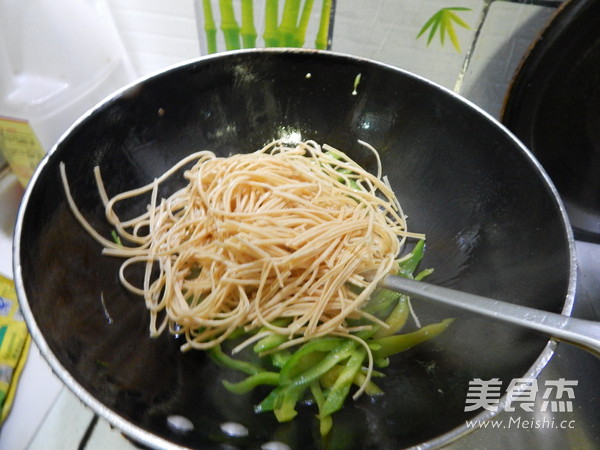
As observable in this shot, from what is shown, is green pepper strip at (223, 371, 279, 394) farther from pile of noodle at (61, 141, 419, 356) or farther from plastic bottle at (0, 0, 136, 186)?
plastic bottle at (0, 0, 136, 186)

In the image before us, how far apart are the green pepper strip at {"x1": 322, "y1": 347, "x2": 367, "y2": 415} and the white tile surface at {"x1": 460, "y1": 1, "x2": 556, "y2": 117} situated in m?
0.81

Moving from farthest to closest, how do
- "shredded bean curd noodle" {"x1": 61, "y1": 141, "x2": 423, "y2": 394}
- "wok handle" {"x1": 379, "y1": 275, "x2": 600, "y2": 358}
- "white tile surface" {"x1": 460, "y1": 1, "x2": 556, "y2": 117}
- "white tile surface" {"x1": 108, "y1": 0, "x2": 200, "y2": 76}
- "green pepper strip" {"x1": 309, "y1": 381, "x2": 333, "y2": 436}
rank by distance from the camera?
"white tile surface" {"x1": 108, "y1": 0, "x2": 200, "y2": 76}
"white tile surface" {"x1": 460, "y1": 1, "x2": 556, "y2": 117}
"shredded bean curd noodle" {"x1": 61, "y1": 141, "x2": 423, "y2": 394}
"green pepper strip" {"x1": 309, "y1": 381, "x2": 333, "y2": 436}
"wok handle" {"x1": 379, "y1": 275, "x2": 600, "y2": 358}

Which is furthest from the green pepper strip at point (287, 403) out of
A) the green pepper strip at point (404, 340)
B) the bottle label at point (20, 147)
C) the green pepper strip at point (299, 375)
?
the bottle label at point (20, 147)

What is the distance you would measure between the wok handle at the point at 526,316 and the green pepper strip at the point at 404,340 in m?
0.09

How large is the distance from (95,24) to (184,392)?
3.31 ft

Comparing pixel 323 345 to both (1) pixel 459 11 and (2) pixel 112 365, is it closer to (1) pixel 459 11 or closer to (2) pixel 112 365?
(2) pixel 112 365

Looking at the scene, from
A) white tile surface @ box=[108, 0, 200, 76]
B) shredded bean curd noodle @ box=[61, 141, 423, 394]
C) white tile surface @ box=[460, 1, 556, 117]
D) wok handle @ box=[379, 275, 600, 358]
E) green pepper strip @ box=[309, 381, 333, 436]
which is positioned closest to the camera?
wok handle @ box=[379, 275, 600, 358]

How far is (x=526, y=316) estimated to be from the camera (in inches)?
23.0

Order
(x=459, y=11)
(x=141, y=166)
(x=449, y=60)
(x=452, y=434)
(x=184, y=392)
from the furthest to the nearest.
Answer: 1. (x=449, y=60)
2. (x=459, y=11)
3. (x=141, y=166)
4. (x=184, y=392)
5. (x=452, y=434)

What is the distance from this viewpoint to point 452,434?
1.84ft

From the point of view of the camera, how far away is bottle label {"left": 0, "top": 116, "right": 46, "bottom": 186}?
107cm

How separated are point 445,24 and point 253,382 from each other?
952 millimetres

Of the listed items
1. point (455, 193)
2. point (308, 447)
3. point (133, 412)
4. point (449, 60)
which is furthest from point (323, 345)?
point (449, 60)

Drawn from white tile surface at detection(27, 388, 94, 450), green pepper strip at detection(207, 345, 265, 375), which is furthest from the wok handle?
white tile surface at detection(27, 388, 94, 450)
